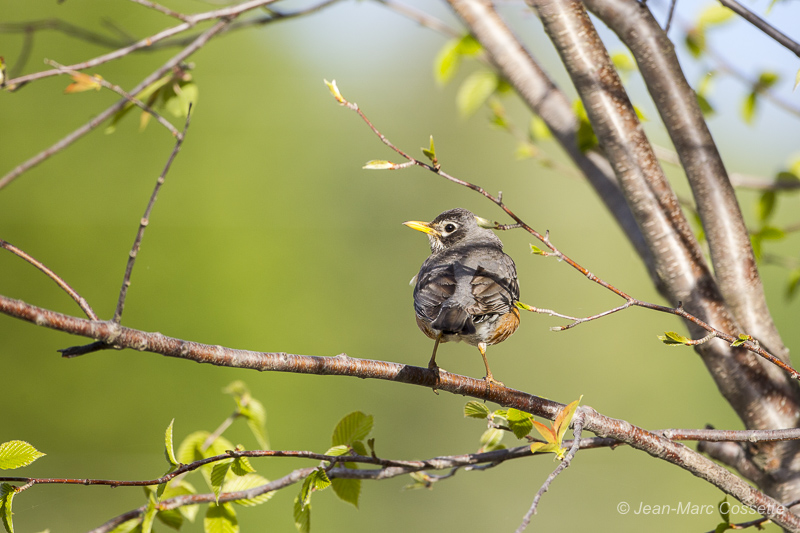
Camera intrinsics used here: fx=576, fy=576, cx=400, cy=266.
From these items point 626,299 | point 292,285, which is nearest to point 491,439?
point 626,299

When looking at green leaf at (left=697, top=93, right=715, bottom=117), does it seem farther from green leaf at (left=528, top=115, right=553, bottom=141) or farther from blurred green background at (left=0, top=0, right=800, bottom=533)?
blurred green background at (left=0, top=0, right=800, bottom=533)

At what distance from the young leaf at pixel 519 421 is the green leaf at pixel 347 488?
70cm

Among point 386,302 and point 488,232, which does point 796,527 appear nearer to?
point 488,232

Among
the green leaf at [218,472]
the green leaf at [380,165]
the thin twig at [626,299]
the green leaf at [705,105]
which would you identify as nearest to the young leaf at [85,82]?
the thin twig at [626,299]

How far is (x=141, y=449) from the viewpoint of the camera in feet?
32.6

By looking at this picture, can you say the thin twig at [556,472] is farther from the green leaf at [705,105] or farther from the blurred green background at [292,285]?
the blurred green background at [292,285]

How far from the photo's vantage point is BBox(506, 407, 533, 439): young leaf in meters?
1.35

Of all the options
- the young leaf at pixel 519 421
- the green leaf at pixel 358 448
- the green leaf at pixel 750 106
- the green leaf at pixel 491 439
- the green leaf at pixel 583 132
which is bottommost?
the green leaf at pixel 358 448

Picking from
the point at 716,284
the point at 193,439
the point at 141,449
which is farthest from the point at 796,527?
the point at 141,449

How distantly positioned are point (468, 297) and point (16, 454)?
5.18 ft

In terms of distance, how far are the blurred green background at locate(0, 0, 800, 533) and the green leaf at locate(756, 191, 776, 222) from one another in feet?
17.3

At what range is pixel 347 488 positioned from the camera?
187 centimetres

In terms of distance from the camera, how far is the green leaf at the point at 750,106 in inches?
112

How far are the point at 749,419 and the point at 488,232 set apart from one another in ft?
5.58
